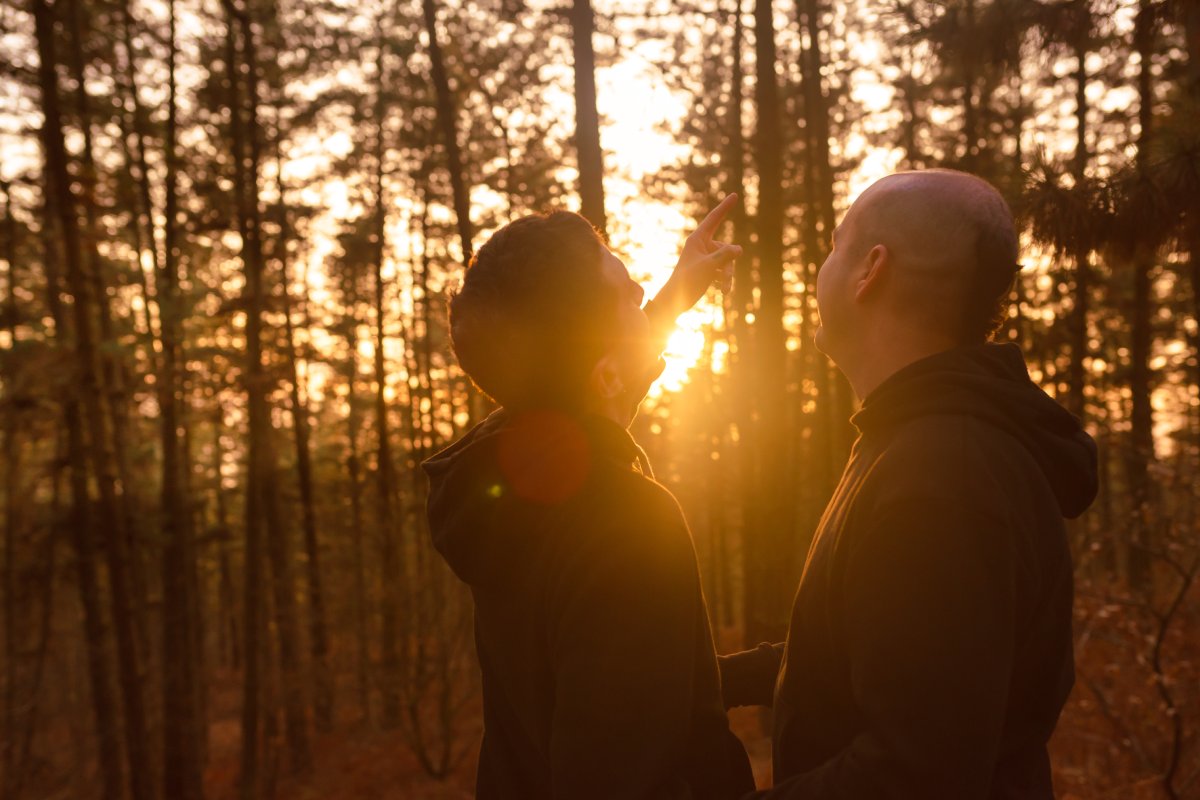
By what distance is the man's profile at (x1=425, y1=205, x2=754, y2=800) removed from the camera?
163cm

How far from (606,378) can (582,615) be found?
0.51 m

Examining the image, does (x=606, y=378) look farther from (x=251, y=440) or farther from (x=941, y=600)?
(x=251, y=440)

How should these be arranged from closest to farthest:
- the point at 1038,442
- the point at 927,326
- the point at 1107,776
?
the point at 1038,442 → the point at 927,326 → the point at 1107,776

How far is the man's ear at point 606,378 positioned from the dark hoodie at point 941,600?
0.53m

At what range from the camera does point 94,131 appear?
1462 centimetres

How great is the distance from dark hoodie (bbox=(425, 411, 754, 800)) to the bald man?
0.22 m

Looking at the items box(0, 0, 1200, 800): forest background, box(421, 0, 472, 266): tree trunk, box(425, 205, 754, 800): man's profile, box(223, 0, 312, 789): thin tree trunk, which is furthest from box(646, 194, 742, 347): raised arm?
box(223, 0, 312, 789): thin tree trunk

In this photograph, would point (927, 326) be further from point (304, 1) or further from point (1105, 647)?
point (304, 1)

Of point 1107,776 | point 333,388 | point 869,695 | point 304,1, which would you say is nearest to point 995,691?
point 869,695

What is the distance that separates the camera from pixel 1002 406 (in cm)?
174

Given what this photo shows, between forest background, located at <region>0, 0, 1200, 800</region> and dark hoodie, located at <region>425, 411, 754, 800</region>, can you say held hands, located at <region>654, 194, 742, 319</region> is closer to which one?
dark hoodie, located at <region>425, 411, 754, 800</region>

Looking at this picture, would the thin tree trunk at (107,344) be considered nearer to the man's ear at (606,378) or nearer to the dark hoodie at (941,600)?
the man's ear at (606,378)

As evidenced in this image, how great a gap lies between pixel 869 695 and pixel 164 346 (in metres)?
13.8

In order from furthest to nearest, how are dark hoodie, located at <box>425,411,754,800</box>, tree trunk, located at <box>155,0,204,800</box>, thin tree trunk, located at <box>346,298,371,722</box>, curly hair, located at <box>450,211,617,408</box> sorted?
thin tree trunk, located at <box>346,298,371,722</box>
tree trunk, located at <box>155,0,204,800</box>
curly hair, located at <box>450,211,617,408</box>
dark hoodie, located at <box>425,411,754,800</box>
